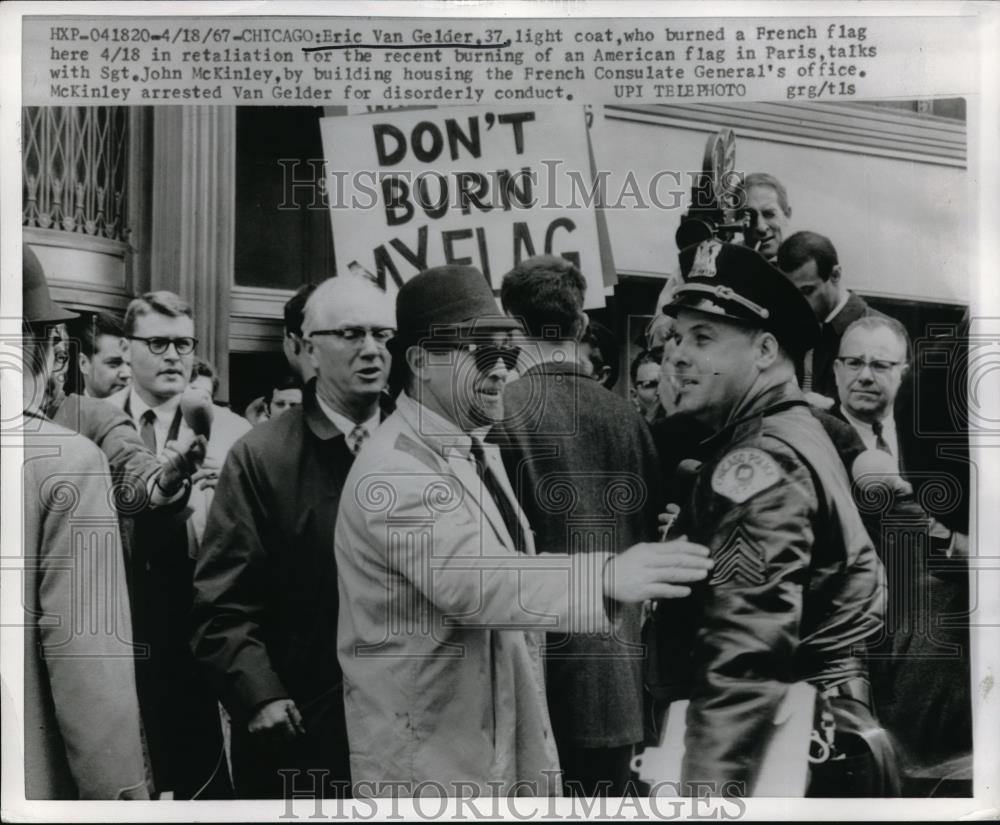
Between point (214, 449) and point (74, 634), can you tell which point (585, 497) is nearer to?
point (214, 449)

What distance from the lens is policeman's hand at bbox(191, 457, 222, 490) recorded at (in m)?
2.86

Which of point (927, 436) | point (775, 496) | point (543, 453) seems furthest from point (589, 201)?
point (927, 436)

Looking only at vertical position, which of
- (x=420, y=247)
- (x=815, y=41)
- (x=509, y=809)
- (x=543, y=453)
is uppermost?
(x=815, y=41)

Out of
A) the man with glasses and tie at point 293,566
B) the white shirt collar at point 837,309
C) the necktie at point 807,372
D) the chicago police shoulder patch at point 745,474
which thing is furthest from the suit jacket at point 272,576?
the white shirt collar at point 837,309

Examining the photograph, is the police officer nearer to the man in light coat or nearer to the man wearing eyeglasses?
the man wearing eyeglasses

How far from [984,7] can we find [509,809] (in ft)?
8.33

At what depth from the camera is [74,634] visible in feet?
9.37

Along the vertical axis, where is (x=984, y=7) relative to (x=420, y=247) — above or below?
above

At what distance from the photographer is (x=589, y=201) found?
9.46ft

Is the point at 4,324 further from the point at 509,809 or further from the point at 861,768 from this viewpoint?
→ the point at 861,768

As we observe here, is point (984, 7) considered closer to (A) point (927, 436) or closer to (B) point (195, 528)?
(A) point (927, 436)

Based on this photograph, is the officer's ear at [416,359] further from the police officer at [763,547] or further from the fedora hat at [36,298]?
the fedora hat at [36,298]

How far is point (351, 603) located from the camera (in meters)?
2.82

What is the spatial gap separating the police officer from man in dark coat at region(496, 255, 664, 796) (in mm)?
162
